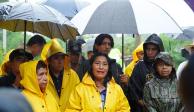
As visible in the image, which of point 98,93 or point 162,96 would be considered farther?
point 162,96

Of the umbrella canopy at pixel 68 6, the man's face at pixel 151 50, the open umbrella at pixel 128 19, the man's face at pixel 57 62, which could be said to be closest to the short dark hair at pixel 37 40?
the open umbrella at pixel 128 19

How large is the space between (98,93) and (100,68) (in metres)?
0.27

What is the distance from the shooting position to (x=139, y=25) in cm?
535

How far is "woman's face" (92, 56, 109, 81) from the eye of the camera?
4.79 metres

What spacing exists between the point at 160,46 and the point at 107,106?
4.77 feet

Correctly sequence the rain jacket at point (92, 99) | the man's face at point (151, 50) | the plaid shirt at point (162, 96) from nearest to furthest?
the rain jacket at point (92, 99), the plaid shirt at point (162, 96), the man's face at point (151, 50)

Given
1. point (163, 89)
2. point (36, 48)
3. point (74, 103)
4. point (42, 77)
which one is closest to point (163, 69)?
point (163, 89)

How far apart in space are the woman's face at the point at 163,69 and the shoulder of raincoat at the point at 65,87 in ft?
3.14

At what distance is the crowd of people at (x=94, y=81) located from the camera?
4469 mm

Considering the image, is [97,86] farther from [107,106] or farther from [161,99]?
[161,99]

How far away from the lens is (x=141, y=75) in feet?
18.5

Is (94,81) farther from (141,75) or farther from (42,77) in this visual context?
(141,75)

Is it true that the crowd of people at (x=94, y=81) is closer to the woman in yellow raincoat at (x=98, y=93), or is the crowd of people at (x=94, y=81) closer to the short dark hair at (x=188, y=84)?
the woman in yellow raincoat at (x=98, y=93)

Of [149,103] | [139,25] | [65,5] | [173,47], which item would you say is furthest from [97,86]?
[173,47]
